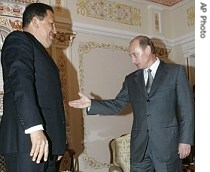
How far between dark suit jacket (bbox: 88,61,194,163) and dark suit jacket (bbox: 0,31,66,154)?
75 centimetres

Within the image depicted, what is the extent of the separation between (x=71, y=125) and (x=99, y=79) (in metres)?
0.76

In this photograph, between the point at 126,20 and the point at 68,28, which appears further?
the point at 126,20

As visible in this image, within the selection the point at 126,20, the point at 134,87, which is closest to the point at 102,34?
the point at 126,20

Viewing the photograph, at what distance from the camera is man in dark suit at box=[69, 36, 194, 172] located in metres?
2.16

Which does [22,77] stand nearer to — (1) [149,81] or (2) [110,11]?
(1) [149,81]

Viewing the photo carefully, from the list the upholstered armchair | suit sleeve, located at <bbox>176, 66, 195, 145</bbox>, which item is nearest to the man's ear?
suit sleeve, located at <bbox>176, 66, 195, 145</bbox>

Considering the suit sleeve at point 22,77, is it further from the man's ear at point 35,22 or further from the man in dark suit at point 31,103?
the man's ear at point 35,22

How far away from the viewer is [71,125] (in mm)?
4113

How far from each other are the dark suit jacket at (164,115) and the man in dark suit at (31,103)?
2.46ft

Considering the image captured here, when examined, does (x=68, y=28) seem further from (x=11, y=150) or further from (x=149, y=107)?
(x=11, y=150)

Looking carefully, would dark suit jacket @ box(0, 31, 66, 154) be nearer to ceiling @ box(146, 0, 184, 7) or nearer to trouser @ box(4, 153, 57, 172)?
trouser @ box(4, 153, 57, 172)

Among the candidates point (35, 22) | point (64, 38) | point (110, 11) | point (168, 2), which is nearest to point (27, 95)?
point (35, 22)

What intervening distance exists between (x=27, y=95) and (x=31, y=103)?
38 mm

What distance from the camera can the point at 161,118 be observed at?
7.24ft
